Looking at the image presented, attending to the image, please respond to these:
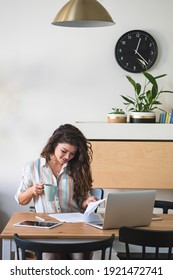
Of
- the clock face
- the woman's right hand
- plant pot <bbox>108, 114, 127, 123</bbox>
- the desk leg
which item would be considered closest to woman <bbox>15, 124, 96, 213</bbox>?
the woman's right hand

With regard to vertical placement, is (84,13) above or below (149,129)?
above

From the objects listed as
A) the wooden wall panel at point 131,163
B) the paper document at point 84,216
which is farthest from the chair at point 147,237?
the wooden wall panel at point 131,163

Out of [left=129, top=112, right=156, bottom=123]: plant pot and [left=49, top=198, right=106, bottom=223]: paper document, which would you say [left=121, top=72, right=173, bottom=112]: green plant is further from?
[left=49, top=198, right=106, bottom=223]: paper document

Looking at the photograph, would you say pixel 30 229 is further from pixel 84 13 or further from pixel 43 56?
pixel 43 56

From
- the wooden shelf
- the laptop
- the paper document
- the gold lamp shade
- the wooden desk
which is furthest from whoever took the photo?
the wooden shelf

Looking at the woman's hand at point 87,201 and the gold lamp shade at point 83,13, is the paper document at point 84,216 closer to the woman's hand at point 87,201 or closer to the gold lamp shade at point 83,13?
the woman's hand at point 87,201

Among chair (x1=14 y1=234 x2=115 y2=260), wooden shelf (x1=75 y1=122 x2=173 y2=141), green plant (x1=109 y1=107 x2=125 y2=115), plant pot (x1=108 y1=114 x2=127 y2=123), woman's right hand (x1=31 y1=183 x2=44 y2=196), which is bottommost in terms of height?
chair (x1=14 y1=234 x2=115 y2=260)

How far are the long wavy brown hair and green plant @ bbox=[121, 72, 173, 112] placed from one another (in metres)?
1.51

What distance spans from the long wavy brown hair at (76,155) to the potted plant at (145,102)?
1.41 metres

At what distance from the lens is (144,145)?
5.16 meters

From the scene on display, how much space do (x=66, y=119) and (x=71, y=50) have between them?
68 centimetres

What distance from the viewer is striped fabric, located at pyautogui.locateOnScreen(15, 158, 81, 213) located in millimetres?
3812

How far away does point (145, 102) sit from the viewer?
17.6 ft
